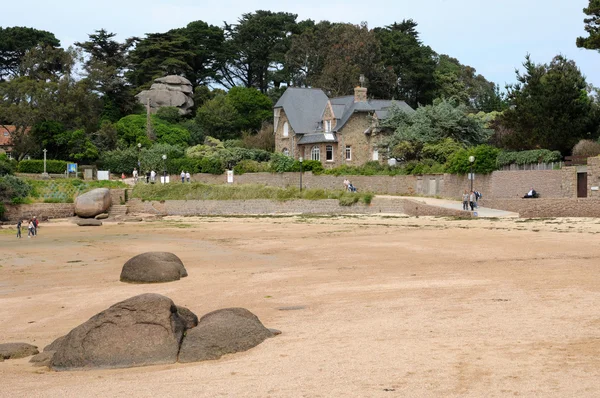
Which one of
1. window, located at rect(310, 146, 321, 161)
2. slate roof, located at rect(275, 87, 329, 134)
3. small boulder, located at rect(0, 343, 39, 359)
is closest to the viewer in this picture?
small boulder, located at rect(0, 343, 39, 359)

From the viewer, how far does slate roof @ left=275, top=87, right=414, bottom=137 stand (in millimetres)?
61734

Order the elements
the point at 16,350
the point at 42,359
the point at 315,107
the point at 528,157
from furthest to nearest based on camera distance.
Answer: the point at 315,107
the point at 528,157
the point at 16,350
the point at 42,359

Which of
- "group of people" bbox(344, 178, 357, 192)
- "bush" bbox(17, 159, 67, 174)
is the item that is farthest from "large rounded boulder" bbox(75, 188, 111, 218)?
"group of people" bbox(344, 178, 357, 192)

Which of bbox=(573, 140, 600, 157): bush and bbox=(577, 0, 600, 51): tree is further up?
bbox=(577, 0, 600, 51): tree

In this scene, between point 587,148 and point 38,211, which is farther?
point 38,211

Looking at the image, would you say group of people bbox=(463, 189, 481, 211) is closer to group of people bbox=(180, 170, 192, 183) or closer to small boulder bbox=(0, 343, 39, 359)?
group of people bbox=(180, 170, 192, 183)

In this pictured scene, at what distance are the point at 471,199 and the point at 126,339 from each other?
31797 mm

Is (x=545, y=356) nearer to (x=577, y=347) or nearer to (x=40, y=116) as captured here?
(x=577, y=347)

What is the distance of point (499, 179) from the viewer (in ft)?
140

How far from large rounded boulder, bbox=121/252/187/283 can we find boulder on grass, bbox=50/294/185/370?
26.5 ft

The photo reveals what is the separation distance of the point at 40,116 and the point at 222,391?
58373 mm

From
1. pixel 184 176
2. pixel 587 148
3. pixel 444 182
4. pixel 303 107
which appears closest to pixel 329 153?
pixel 303 107

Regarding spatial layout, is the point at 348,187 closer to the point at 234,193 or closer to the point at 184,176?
the point at 234,193

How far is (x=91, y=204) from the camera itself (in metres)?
49.3
